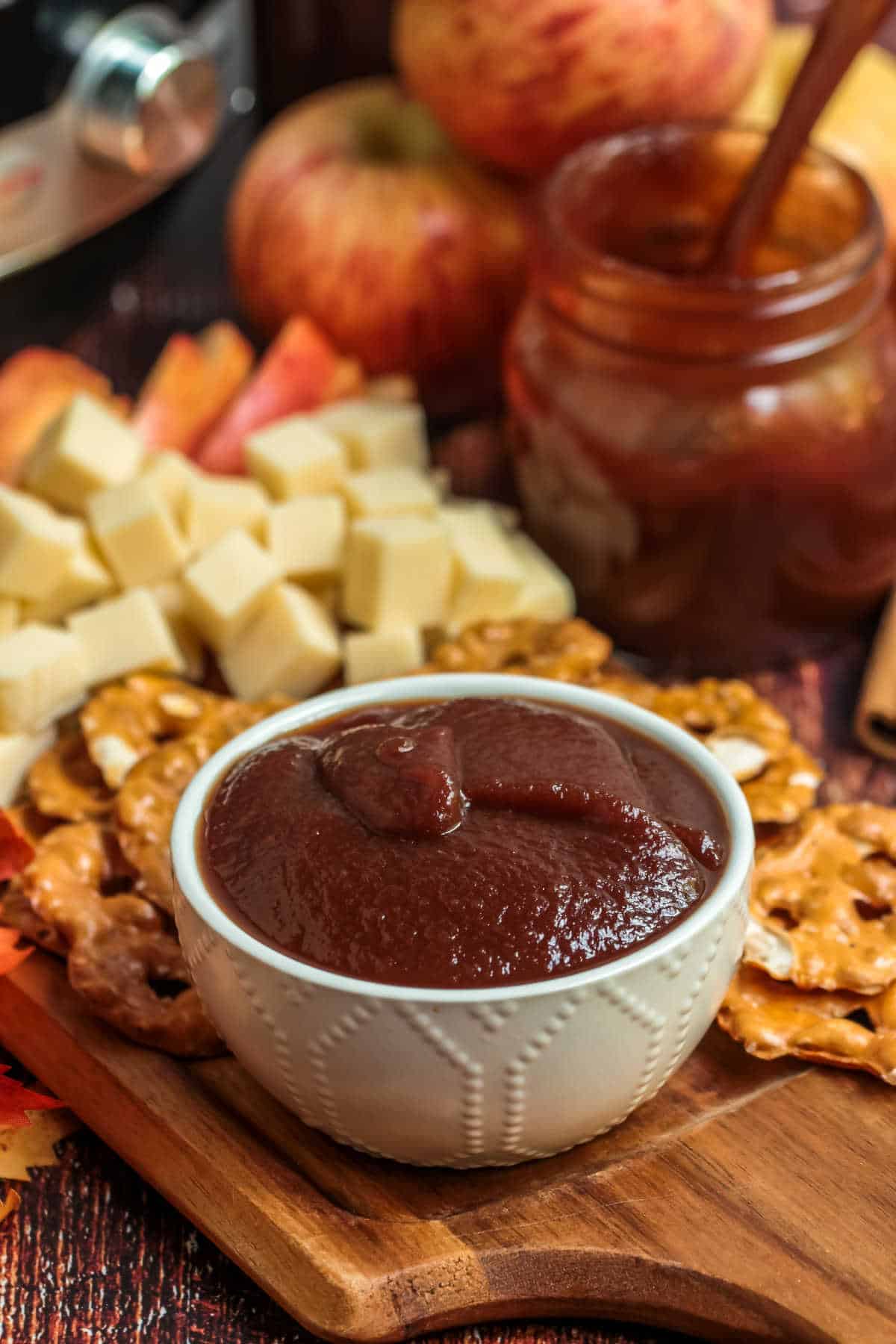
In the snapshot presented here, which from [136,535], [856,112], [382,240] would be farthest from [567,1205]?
[856,112]

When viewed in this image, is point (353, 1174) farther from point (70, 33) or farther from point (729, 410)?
point (70, 33)

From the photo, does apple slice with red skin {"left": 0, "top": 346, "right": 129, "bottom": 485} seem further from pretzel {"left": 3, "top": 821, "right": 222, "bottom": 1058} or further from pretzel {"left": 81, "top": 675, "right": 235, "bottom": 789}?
pretzel {"left": 3, "top": 821, "right": 222, "bottom": 1058}

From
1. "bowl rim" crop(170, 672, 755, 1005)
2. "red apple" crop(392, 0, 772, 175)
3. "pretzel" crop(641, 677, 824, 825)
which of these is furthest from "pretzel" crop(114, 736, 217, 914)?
"red apple" crop(392, 0, 772, 175)

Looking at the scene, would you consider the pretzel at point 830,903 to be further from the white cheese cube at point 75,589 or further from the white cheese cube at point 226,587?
the white cheese cube at point 75,589

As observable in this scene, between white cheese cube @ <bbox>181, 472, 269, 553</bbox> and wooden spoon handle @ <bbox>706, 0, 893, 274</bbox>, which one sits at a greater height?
wooden spoon handle @ <bbox>706, 0, 893, 274</bbox>

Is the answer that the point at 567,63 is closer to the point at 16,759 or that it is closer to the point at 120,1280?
the point at 16,759

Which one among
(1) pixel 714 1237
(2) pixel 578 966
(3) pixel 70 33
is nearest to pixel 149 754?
(2) pixel 578 966
